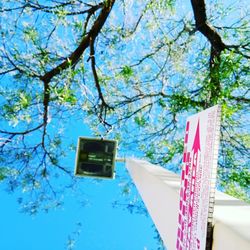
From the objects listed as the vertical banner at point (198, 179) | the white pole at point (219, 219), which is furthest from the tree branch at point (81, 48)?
the vertical banner at point (198, 179)

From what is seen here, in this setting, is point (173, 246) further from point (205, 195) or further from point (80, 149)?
point (80, 149)

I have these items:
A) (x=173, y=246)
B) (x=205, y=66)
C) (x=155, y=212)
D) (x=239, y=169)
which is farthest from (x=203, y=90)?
(x=173, y=246)

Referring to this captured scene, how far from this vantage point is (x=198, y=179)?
1.97m

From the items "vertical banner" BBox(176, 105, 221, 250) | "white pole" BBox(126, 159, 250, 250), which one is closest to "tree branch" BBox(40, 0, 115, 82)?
"white pole" BBox(126, 159, 250, 250)

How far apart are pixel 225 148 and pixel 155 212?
20.7ft

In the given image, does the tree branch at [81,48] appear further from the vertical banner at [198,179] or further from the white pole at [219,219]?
the vertical banner at [198,179]

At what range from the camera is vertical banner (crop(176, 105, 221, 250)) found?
5.67ft

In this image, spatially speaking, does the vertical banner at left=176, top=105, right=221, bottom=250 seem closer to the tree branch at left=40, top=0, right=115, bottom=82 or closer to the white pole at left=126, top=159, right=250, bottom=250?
the white pole at left=126, top=159, right=250, bottom=250

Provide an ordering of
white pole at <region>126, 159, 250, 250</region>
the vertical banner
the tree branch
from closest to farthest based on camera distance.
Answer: white pole at <region>126, 159, 250, 250</region> → the vertical banner → the tree branch

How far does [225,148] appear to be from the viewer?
9727 mm

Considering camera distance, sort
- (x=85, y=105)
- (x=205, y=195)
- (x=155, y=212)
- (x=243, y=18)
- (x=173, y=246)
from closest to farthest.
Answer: (x=205, y=195) < (x=173, y=246) < (x=155, y=212) < (x=243, y=18) < (x=85, y=105)

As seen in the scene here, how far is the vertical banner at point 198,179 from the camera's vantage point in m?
1.73

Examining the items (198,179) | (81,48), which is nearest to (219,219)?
(198,179)

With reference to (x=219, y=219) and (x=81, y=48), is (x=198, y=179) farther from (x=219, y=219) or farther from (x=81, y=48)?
(x=81, y=48)
